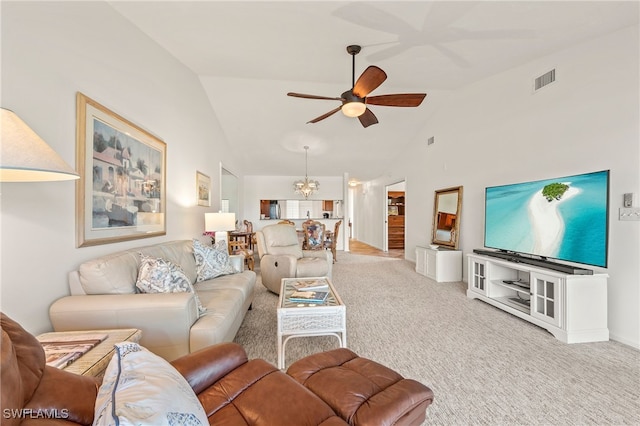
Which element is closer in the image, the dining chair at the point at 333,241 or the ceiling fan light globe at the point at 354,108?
the ceiling fan light globe at the point at 354,108

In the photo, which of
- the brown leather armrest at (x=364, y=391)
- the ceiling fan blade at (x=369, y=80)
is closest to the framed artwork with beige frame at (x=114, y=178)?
the brown leather armrest at (x=364, y=391)

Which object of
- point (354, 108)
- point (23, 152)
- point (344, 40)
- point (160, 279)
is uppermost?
point (344, 40)

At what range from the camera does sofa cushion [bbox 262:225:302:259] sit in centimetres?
415

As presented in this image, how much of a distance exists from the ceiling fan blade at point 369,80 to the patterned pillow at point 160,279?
237cm

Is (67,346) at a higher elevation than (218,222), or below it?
below

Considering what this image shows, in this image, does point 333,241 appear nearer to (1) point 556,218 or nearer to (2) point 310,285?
(2) point 310,285

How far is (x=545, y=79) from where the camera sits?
3217 millimetres

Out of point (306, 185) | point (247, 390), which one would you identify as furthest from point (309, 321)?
point (306, 185)

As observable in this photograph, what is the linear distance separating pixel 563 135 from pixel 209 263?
4.15 meters

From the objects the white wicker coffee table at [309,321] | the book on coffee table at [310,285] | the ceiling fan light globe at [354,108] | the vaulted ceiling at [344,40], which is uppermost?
the vaulted ceiling at [344,40]

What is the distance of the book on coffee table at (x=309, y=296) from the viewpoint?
2232 mm

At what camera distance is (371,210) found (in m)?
9.58

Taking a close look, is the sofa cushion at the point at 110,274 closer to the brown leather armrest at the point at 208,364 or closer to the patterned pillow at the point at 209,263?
the patterned pillow at the point at 209,263

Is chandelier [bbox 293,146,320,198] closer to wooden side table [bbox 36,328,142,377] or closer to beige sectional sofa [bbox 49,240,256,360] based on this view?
beige sectional sofa [bbox 49,240,256,360]
